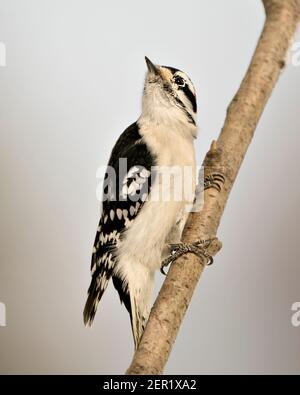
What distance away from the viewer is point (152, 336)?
1.50 meters

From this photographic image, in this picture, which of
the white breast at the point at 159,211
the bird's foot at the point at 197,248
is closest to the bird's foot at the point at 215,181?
the bird's foot at the point at 197,248

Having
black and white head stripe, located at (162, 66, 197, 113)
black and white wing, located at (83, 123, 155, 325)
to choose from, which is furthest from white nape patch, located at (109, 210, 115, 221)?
black and white head stripe, located at (162, 66, 197, 113)

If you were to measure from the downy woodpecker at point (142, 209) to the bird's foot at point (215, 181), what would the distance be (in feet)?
0.81

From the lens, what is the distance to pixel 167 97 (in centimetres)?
224

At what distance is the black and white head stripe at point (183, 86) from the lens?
2.19m

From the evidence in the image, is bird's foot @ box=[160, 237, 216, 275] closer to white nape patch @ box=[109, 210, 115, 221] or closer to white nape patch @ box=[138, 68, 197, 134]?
white nape patch @ box=[109, 210, 115, 221]

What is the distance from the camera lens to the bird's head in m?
2.21

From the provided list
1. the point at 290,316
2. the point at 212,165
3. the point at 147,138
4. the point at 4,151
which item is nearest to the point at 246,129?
the point at 212,165

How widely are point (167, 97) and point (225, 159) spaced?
0.51m

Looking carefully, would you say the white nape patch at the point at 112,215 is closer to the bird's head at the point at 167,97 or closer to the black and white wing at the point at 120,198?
the black and white wing at the point at 120,198

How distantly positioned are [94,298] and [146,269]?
0.31 meters

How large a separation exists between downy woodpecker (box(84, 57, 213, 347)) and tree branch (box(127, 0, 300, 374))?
0.93 ft

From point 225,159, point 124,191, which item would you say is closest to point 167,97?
point 124,191
